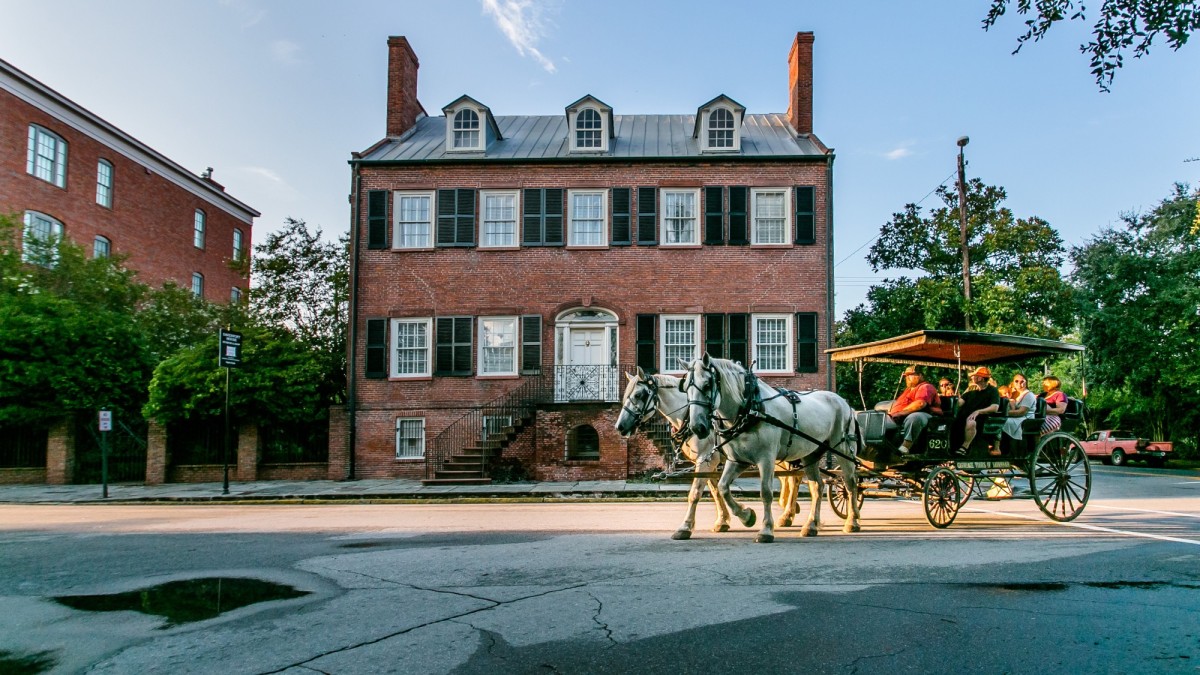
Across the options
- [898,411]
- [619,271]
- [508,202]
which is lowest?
[898,411]

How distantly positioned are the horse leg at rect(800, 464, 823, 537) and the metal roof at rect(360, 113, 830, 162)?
51.3 feet

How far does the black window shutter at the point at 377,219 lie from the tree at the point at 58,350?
7330 millimetres

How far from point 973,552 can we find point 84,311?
23.4m

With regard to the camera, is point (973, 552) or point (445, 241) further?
point (445, 241)

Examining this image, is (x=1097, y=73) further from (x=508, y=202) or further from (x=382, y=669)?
(x=508, y=202)

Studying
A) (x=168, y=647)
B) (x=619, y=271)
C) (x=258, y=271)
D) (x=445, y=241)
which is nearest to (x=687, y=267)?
(x=619, y=271)

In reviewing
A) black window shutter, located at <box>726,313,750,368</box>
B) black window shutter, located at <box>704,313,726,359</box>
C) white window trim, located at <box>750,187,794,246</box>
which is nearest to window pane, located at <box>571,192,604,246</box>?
black window shutter, located at <box>704,313,726,359</box>

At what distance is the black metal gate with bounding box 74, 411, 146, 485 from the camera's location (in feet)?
72.0

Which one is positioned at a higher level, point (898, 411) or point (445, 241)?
point (445, 241)

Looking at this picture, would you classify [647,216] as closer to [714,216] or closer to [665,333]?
[714,216]

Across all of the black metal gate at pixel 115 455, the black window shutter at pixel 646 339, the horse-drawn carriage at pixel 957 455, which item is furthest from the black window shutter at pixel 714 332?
the black metal gate at pixel 115 455

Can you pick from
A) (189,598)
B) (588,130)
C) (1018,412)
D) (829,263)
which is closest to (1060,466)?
(1018,412)

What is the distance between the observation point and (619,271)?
79.2ft

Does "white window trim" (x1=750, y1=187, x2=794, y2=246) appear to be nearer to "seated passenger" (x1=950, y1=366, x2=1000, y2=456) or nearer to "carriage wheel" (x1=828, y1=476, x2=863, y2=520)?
"carriage wheel" (x1=828, y1=476, x2=863, y2=520)
